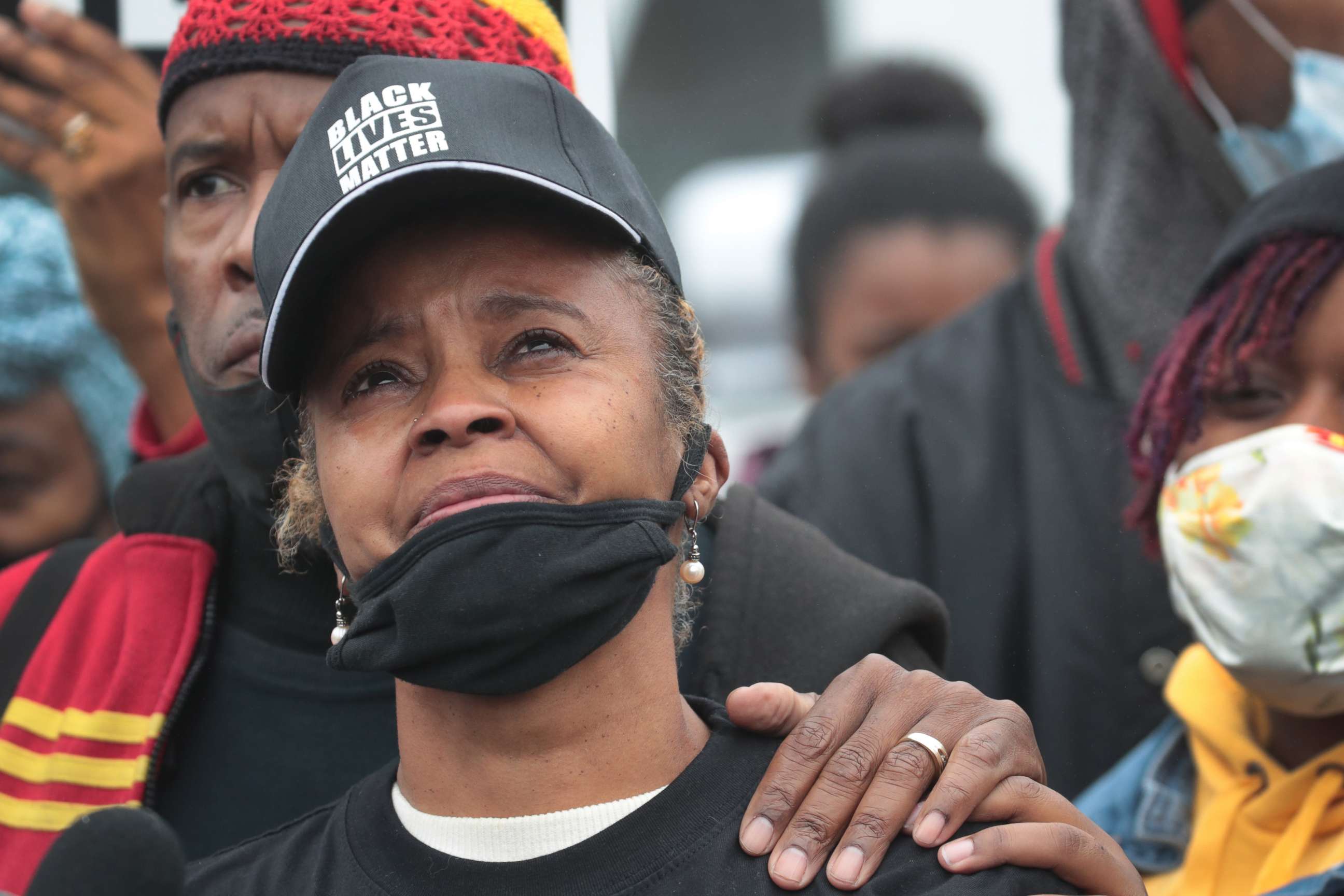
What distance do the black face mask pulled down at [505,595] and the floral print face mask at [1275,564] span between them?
1.24 m

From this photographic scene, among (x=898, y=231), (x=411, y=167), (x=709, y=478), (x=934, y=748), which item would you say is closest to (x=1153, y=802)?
(x=934, y=748)

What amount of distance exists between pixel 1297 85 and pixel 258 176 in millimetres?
2399

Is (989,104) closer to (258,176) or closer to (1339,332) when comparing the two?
(1339,332)

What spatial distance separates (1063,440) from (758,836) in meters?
2.22

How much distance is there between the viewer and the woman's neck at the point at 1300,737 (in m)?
2.85

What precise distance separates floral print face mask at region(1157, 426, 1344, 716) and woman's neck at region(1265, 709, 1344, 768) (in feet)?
0.16

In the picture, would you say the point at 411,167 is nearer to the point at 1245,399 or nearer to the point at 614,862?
the point at 614,862

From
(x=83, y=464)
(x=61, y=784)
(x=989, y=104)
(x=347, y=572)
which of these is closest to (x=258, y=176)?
(x=347, y=572)

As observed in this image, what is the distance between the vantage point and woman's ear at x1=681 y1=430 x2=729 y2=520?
Answer: 213 cm

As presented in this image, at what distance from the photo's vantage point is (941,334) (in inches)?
168

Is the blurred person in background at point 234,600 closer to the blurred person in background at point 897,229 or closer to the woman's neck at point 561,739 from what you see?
the woman's neck at point 561,739

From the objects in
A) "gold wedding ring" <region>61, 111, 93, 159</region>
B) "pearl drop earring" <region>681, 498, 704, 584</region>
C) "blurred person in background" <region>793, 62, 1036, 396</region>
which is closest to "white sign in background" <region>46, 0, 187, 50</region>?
"gold wedding ring" <region>61, 111, 93, 159</region>

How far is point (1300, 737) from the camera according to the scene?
2885mm

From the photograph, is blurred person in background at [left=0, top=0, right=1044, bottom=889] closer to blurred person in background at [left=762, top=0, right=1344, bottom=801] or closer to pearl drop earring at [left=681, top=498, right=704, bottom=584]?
pearl drop earring at [left=681, top=498, right=704, bottom=584]
